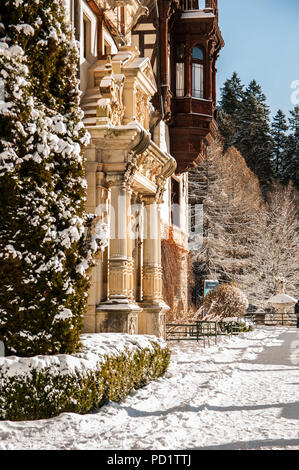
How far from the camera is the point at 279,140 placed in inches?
2501

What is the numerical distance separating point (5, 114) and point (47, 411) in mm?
3367

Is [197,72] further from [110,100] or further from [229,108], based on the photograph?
[229,108]

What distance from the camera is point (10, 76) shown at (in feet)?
26.1

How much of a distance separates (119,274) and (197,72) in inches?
531

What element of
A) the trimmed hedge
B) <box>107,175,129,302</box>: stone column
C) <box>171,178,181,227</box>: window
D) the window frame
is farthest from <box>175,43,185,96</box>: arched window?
the trimmed hedge

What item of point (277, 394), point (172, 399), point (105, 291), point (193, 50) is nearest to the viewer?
point (172, 399)

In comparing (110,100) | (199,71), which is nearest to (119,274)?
(110,100)

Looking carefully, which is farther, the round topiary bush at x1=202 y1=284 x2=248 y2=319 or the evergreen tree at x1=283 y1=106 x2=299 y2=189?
the evergreen tree at x1=283 y1=106 x2=299 y2=189

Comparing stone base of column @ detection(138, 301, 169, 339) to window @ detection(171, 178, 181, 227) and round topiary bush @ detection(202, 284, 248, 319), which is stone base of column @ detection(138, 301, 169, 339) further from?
window @ detection(171, 178, 181, 227)

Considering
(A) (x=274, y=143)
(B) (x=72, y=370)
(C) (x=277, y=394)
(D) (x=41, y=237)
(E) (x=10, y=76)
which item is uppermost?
(A) (x=274, y=143)

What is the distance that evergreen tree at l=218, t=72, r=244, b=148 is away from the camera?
5709 cm

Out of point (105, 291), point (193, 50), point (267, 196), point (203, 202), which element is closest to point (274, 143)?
point (267, 196)

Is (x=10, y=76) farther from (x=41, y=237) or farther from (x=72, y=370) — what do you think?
(x=72, y=370)

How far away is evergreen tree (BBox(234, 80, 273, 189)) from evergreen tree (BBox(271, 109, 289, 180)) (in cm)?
158
